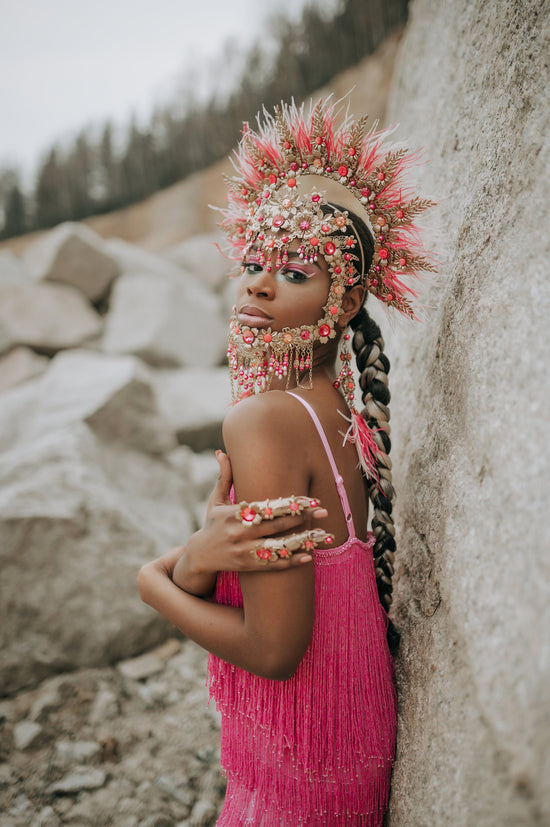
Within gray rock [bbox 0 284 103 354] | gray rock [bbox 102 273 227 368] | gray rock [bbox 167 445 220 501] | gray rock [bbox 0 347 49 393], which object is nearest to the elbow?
gray rock [bbox 167 445 220 501]

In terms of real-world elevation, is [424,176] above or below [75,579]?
above

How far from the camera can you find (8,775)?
7.53 ft

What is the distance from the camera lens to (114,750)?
2.46m

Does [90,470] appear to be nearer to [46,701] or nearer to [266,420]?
[46,701]

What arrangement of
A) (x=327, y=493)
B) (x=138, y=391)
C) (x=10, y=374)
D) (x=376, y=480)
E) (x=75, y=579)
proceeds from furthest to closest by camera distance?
(x=10, y=374)
(x=138, y=391)
(x=75, y=579)
(x=376, y=480)
(x=327, y=493)

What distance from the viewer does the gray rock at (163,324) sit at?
615 centimetres

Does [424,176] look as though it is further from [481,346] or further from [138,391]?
[138,391]

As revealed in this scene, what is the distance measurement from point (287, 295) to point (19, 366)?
519 centimetres

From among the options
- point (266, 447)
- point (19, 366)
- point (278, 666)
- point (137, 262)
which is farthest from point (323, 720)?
point (137, 262)

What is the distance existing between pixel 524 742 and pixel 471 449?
59 cm

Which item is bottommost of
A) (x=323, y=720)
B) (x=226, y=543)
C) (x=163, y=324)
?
(x=163, y=324)

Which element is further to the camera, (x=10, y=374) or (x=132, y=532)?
(x=10, y=374)

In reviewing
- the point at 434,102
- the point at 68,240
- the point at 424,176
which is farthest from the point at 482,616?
the point at 68,240

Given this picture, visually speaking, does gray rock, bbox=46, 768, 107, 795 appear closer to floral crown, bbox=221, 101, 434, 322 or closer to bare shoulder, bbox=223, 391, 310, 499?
bare shoulder, bbox=223, 391, 310, 499
